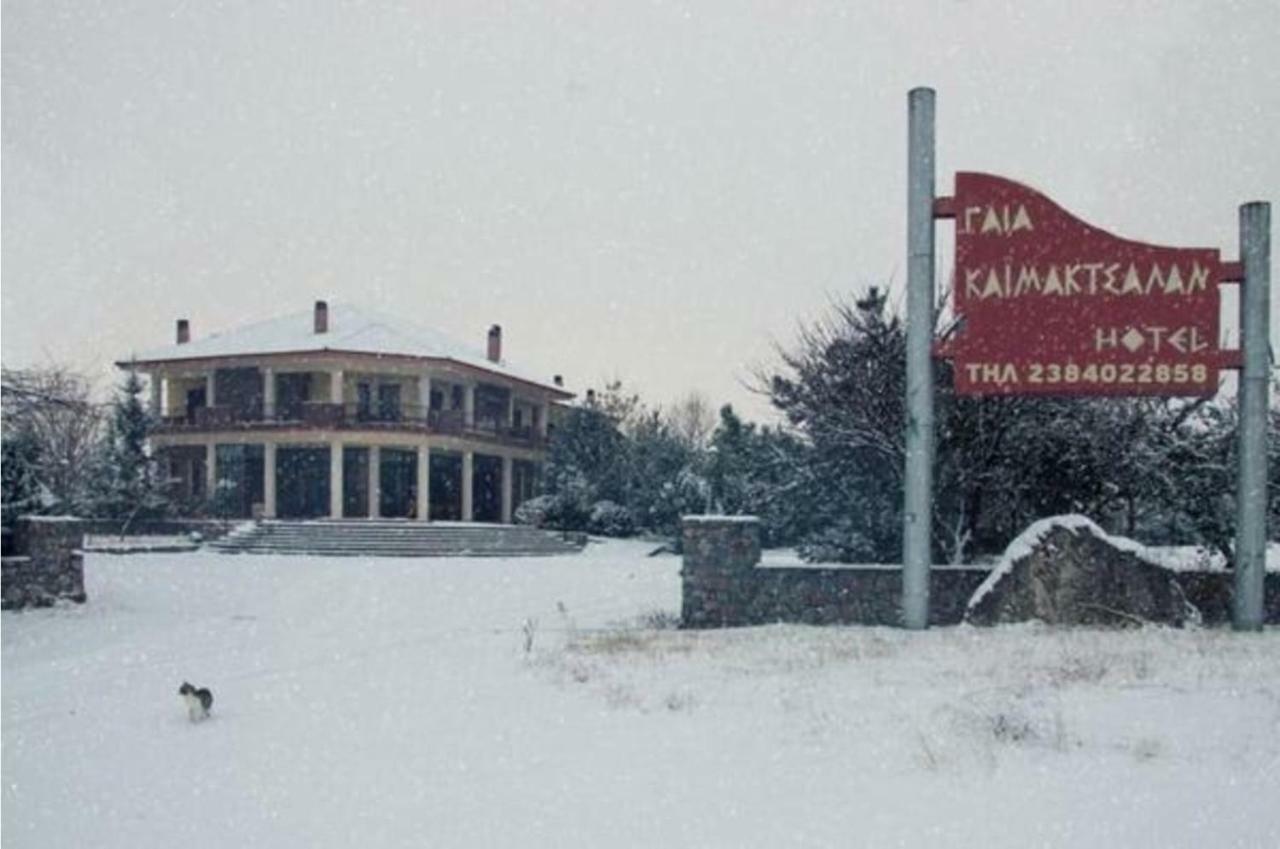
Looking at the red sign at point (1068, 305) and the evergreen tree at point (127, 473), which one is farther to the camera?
the evergreen tree at point (127, 473)

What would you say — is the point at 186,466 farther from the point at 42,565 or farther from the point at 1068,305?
the point at 1068,305

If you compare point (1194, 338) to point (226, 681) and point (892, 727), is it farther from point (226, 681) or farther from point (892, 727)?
point (226, 681)

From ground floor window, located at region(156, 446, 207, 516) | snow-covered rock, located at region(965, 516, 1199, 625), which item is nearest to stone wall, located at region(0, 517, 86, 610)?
snow-covered rock, located at region(965, 516, 1199, 625)

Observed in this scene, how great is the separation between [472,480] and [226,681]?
32.7 metres

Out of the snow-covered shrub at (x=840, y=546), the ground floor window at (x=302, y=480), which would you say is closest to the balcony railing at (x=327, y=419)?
the ground floor window at (x=302, y=480)

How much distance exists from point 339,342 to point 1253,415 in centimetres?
3154

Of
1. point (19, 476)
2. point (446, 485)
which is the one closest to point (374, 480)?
point (446, 485)

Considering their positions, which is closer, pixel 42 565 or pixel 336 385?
pixel 42 565

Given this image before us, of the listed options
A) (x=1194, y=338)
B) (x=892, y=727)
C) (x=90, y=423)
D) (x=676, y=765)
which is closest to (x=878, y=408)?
(x=1194, y=338)

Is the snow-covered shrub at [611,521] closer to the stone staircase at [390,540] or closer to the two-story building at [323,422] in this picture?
the stone staircase at [390,540]

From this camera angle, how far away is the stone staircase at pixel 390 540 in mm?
29531

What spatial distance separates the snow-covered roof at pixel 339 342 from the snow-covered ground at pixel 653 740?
85.1 feet

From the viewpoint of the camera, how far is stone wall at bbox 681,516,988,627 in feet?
42.0

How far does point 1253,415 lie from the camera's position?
1234cm
